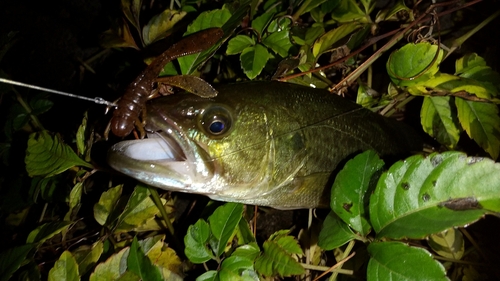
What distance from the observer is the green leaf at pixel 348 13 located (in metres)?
1.90

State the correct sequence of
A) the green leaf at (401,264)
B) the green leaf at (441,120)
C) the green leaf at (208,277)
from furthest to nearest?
the green leaf at (441,120) < the green leaf at (208,277) < the green leaf at (401,264)

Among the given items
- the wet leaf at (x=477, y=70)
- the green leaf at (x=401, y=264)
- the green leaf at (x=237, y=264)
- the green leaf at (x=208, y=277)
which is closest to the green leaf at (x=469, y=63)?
the wet leaf at (x=477, y=70)

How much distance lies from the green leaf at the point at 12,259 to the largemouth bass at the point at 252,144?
2.34 feet

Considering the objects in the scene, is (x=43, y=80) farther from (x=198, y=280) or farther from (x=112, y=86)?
(x=198, y=280)

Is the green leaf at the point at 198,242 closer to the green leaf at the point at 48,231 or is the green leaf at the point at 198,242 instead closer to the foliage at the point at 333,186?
the foliage at the point at 333,186

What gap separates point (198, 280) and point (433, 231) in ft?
2.70

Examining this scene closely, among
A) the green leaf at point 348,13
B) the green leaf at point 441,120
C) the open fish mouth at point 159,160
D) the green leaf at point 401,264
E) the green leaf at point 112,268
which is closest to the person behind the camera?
the green leaf at point 401,264

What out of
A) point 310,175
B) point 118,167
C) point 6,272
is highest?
point 118,167

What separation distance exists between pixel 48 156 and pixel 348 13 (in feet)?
5.00

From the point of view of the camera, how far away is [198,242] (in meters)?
1.55

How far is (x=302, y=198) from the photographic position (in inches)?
66.2

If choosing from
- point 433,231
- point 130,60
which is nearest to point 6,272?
point 130,60

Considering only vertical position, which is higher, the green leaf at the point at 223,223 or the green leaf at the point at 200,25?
the green leaf at the point at 200,25

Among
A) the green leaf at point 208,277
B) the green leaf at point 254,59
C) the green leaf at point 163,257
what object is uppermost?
the green leaf at point 254,59
